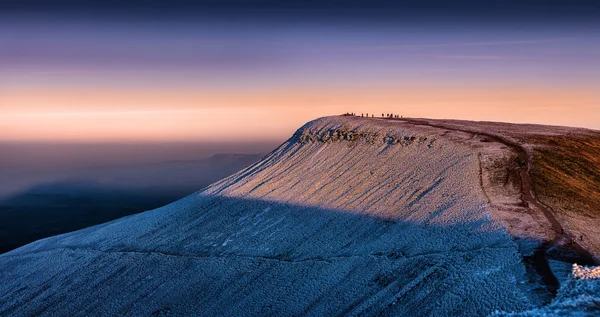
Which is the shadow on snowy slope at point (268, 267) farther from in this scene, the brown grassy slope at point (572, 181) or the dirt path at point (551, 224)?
the brown grassy slope at point (572, 181)

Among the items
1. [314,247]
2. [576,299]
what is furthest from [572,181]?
[576,299]

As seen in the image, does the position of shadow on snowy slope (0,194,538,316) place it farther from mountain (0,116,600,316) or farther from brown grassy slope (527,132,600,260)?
brown grassy slope (527,132,600,260)

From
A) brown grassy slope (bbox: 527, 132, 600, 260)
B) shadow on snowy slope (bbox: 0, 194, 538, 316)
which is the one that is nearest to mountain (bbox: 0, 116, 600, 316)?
shadow on snowy slope (bbox: 0, 194, 538, 316)

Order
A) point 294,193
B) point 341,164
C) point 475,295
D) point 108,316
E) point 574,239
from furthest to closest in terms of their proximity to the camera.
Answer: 1. point 341,164
2. point 294,193
3. point 108,316
4. point 574,239
5. point 475,295

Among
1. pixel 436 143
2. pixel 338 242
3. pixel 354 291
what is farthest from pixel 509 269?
Answer: pixel 436 143

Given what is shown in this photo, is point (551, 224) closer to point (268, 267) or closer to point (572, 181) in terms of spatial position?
point (572, 181)

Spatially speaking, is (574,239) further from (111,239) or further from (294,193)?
(111,239)

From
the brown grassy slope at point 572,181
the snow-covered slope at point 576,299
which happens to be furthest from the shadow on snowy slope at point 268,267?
the brown grassy slope at point 572,181
